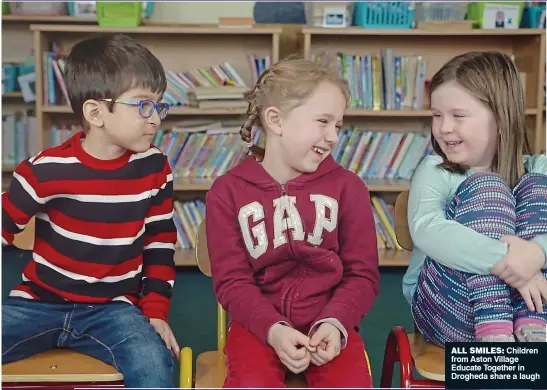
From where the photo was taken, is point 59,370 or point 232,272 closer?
point 59,370

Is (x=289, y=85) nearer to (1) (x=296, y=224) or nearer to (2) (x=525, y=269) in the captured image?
(1) (x=296, y=224)

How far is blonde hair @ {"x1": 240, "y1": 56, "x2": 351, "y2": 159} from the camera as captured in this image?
149 centimetres

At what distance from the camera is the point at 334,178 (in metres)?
1.52

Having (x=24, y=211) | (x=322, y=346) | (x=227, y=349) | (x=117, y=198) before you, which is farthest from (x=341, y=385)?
(x=24, y=211)

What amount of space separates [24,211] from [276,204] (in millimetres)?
503

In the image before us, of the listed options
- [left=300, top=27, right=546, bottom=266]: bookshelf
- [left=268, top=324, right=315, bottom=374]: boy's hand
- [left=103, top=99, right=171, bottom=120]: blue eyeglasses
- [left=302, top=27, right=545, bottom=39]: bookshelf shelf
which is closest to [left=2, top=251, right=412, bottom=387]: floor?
[left=300, top=27, right=546, bottom=266]: bookshelf

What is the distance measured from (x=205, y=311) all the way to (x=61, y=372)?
1463 mm

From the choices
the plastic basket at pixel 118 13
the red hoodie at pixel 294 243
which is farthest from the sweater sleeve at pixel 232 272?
the plastic basket at pixel 118 13

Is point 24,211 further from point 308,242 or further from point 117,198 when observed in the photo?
point 308,242

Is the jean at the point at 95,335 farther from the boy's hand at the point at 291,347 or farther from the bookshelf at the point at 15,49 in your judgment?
the bookshelf at the point at 15,49

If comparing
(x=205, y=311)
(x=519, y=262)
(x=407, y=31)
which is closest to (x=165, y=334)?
(x=519, y=262)

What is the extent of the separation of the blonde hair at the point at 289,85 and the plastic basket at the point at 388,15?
178 cm

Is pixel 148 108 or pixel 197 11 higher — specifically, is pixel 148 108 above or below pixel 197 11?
below

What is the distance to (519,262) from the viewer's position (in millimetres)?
1347
